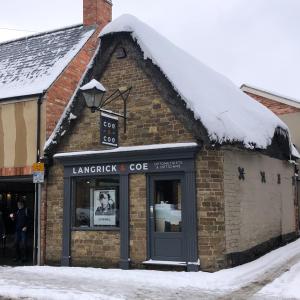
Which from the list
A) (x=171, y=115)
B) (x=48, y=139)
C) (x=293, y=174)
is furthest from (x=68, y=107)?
(x=293, y=174)

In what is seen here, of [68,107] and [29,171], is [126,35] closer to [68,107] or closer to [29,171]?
[68,107]

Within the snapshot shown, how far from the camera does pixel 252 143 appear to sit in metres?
11.9

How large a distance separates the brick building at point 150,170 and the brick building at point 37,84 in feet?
2.57

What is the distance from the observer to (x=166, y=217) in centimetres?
1152

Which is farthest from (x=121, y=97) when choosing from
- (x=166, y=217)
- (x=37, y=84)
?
(x=166, y=217)

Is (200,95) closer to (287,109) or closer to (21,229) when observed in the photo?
(21,229)

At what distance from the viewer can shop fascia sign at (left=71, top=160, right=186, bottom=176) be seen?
11.3 metres

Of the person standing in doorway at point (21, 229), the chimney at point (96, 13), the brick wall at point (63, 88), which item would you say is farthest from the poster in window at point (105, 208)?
the chimney at point (96, 13)

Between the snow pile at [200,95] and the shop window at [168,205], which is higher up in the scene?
the snow pile at [200,95]

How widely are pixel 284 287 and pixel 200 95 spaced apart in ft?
16.2

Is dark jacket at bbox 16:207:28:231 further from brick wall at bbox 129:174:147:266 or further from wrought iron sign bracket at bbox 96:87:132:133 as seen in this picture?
wrought iron sign bracket at bbox 96:87:132:133

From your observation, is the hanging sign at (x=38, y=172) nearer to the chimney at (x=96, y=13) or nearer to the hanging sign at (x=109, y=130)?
the hanging sign at (x=109, y=130)

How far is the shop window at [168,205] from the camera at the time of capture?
11.4 m

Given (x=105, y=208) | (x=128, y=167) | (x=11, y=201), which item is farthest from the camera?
(x=11, y=201)
